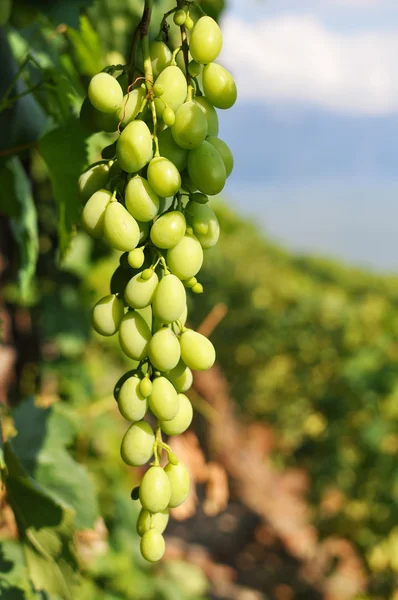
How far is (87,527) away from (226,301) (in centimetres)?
366

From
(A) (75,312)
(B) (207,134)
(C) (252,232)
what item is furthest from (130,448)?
(C) (252,232)

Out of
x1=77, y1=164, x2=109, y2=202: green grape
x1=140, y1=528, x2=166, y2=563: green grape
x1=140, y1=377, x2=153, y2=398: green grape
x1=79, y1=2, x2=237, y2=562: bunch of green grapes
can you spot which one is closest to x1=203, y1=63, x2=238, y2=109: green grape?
x1=79, y1=2, x2=237, y2=562: bunch of green grapes

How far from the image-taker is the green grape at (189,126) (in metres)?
0.45

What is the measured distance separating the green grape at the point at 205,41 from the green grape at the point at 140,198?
0.34 feet

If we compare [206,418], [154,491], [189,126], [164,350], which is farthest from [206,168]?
[206,418]

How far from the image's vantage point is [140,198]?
463 mm

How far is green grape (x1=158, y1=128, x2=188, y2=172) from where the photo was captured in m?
0.48

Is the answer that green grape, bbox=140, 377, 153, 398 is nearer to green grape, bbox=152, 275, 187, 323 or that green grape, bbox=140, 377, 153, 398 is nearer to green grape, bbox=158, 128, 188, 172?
green grape, bbox=152, 275, 187, 323

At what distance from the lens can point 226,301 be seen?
4.45 meters

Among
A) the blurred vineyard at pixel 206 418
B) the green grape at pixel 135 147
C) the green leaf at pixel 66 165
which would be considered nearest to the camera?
the green grape at pixel 135 147

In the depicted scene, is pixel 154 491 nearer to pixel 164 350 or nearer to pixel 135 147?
pixel 164 350

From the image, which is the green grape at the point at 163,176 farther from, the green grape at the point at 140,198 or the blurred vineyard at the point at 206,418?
the blurred vineyard at the point at 206,418

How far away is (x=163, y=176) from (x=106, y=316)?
0.38ft

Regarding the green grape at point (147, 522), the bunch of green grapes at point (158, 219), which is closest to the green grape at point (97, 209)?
the bunch of green grapes at point (158, 219)
